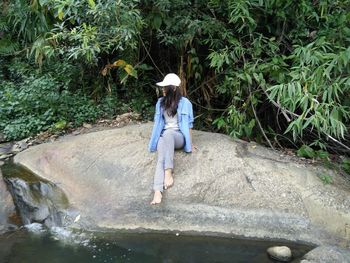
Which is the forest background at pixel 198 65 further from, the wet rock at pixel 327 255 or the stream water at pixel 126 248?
the stream water at pixel 126 248

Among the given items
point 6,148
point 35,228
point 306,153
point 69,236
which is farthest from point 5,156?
point 306,153

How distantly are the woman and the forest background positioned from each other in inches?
31.4

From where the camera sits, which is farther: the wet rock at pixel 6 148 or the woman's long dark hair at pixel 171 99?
the wet rock at pixel 6 148

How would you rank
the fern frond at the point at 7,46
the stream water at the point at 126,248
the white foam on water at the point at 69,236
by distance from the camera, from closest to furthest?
the stream water at the point at 126,248 → the white foam on water at the point at 69,236 → the fern frond at the point at 7,46

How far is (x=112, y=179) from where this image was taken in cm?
493

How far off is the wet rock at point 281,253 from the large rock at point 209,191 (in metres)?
0.28

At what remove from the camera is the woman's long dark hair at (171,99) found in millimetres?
4824

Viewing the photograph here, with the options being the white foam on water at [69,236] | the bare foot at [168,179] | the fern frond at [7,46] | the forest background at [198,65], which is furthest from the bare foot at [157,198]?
the fern frond at [7,46]

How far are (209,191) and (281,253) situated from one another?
1.06 meters

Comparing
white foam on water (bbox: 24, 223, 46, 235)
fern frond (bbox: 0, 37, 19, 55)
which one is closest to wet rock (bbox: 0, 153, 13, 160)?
white foam on water (bbox: 24, 223, 46, 235)

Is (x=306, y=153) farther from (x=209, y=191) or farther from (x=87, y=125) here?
(x=87, y=125)

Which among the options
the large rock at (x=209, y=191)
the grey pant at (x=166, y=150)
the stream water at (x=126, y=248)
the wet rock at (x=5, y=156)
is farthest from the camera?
the wet rock at (x=5, y=156)

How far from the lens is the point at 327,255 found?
3900mm

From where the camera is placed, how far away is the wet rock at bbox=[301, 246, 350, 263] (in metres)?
3.85
